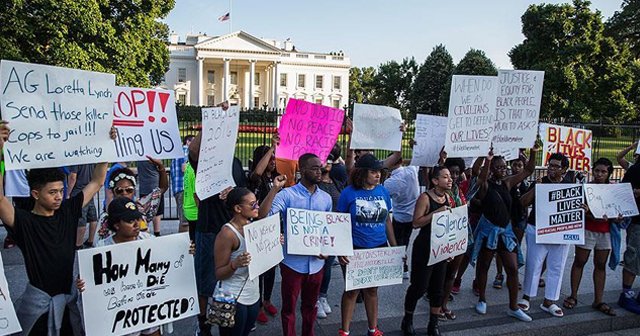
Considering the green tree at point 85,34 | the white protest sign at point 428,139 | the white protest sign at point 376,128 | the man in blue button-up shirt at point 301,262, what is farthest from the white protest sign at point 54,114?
the green tree at point 85,34

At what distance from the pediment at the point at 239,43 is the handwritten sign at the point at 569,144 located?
243 feet

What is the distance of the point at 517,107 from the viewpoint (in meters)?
5.98

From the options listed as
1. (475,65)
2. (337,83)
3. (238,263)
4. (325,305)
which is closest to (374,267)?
(325,305)

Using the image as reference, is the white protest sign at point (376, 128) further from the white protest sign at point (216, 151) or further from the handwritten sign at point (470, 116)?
the white protest sign at point (216, 151)

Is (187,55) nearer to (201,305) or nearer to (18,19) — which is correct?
(18,19)

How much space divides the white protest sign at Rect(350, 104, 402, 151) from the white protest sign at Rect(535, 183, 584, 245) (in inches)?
71.8

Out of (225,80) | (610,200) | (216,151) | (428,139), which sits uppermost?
(225,80)

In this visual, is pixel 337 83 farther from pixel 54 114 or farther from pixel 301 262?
pixel 54 114

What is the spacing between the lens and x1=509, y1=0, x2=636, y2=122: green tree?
33.2m

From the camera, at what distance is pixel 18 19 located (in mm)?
21203

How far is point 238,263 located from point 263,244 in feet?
1.02

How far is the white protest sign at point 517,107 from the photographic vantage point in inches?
234

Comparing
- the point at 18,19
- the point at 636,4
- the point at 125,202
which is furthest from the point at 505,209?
the point at 636,4

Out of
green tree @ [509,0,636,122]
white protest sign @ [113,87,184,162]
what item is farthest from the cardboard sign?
green tree @ [509,0,636,122]
